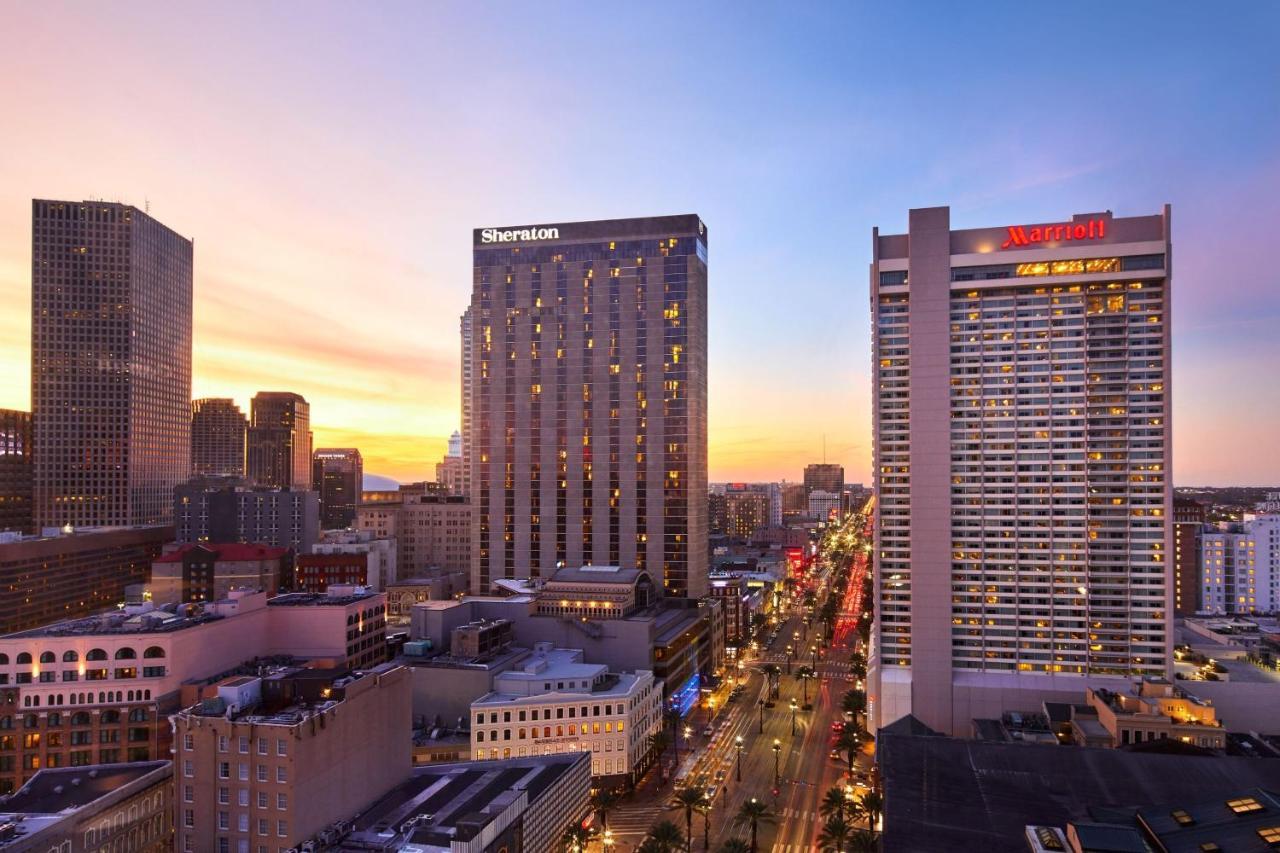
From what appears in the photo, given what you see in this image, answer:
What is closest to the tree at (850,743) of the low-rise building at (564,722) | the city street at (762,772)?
the city street at (762,772)

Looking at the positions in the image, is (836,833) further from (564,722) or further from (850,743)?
(564,722)

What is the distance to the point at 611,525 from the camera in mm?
197875

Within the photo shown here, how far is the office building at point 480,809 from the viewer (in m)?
67.4

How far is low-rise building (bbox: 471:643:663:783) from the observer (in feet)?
363

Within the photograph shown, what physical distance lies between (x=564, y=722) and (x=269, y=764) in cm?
5059

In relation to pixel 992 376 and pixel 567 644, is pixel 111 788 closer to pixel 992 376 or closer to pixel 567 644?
pixel 567 644

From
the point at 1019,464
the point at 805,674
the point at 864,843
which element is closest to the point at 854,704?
the point at 1019,464

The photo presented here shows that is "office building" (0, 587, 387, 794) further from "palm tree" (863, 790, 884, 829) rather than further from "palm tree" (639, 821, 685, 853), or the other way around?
"palm tree" (863, 790, 884, 829)

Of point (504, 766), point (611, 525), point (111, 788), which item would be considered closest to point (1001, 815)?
point (504, 766)

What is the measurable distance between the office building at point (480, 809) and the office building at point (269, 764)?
330 centimetres

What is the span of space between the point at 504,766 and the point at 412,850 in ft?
73.3

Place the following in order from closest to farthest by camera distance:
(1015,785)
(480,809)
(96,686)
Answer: (480,809) → (1015,785) → (96,686)

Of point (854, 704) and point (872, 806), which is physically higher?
point (872, 806)

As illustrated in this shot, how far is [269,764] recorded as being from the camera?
68.1m
